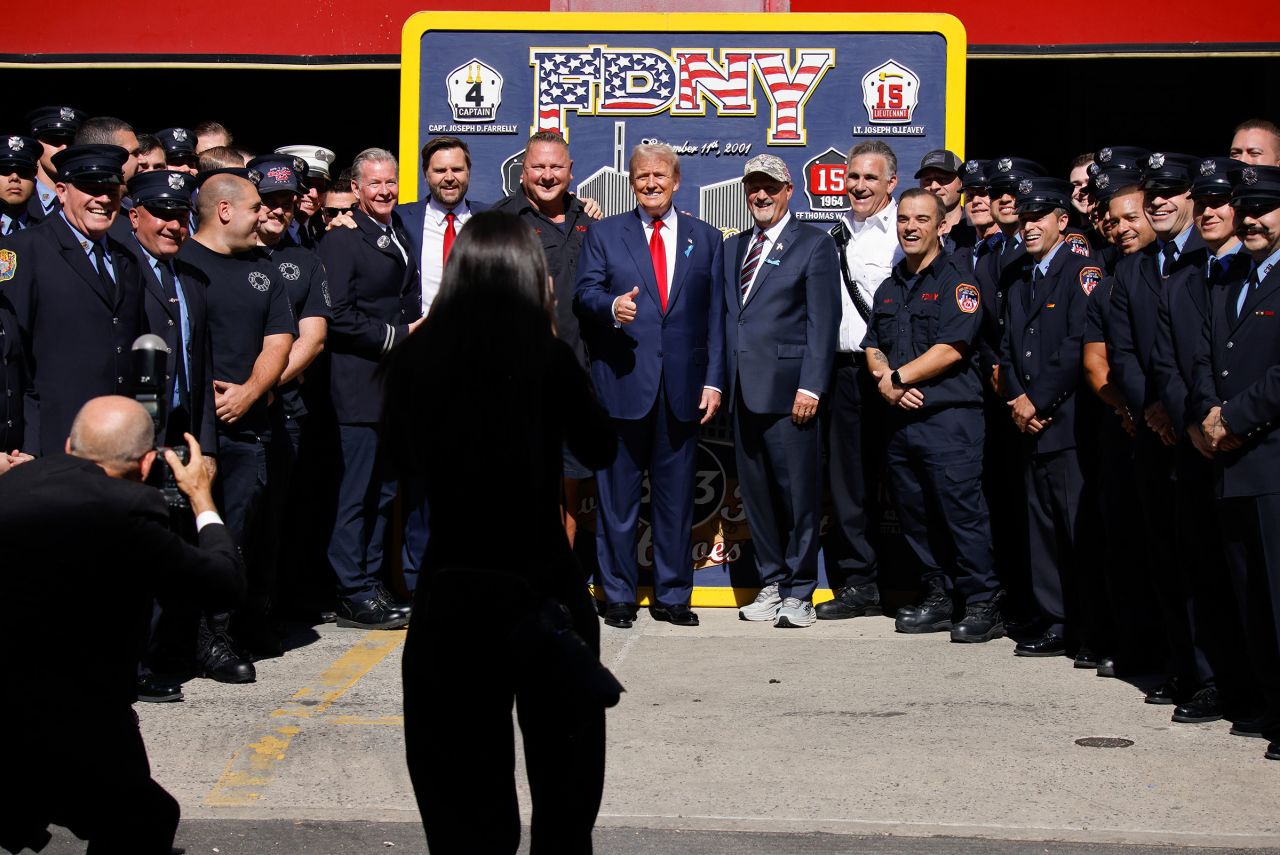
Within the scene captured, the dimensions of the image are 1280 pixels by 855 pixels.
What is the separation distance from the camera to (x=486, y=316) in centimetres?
373

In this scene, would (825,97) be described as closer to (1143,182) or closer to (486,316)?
(1143,182)

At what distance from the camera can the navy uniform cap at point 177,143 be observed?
8.37 meters

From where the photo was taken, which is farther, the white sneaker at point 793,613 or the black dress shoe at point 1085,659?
the white sneaker at point 793,613

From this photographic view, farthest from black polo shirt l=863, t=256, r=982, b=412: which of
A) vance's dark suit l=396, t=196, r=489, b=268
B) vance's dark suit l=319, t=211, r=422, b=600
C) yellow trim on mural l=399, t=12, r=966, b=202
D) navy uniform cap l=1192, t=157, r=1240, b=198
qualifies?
vance's dark suit l=319, t=211, r=422, b=600

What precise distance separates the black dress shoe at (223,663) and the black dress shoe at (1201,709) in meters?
3.79

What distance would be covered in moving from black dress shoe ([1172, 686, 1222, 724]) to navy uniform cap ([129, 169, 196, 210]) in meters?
4.47

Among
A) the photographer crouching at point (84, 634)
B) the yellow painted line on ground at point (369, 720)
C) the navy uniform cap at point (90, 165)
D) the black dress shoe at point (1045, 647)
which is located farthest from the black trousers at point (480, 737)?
the black dress shoe at point (1045, 647)

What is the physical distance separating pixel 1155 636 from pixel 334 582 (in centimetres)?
427

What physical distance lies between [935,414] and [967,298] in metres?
0.58

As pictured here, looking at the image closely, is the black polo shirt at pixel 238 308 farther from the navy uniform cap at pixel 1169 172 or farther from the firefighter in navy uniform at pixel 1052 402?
the navy uniform cap at pixel 1169 172

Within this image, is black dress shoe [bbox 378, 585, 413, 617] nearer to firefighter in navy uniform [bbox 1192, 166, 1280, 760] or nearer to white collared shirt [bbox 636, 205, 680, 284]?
white collared shirt [bbox 636, 205, 680, 284]

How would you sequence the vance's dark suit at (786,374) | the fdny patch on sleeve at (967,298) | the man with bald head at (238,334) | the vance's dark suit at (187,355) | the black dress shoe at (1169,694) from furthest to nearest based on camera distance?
the vance's dark suit at (786,374) < the fdny patch on sleeve at (967,298) < the man with bald head at (238,334) < the vance's dark suit at (187,355) < the black dress shoe at (1169,694)

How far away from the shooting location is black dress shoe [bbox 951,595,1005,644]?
7.69m

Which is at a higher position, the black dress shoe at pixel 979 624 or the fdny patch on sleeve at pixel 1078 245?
the fdny patch on sleeve at pixel 1078 245
